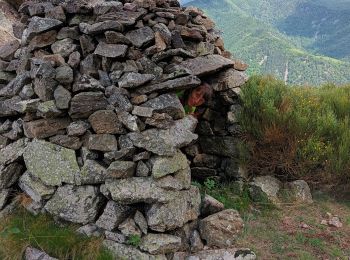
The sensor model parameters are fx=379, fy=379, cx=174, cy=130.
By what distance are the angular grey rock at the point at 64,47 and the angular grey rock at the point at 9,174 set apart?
6.55 feet

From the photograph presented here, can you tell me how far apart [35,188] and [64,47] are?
244 centimetres

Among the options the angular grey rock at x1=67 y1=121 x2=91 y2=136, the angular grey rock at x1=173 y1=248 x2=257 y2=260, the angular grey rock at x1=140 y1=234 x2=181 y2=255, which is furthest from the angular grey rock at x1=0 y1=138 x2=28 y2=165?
the angular grey rock at x1=173 y1=248 x2=257 y2=260

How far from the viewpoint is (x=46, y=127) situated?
5793 millimetres

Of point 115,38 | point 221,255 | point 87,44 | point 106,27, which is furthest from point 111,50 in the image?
point 221,255

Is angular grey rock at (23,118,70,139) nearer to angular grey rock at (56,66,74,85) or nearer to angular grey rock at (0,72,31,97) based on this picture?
angular grey rock at (56,66,74,85)

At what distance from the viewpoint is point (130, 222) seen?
5219 millimetres

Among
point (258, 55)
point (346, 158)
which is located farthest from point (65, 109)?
point (258, 55)

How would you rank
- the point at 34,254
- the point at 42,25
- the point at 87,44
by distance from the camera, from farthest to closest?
the point at 42,25 < the point at 87,44 < the point at 34,254

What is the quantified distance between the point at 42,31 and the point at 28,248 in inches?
143

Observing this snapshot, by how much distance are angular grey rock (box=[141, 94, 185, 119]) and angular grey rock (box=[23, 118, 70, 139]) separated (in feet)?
4.24

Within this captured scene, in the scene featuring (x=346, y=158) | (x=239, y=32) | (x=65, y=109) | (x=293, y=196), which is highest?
(x=65, y=109)

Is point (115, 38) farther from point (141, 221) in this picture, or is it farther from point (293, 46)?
point (293, 46)

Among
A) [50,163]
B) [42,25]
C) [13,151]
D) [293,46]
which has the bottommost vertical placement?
[293,46]

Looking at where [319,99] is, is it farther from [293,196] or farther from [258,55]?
[258,55]
